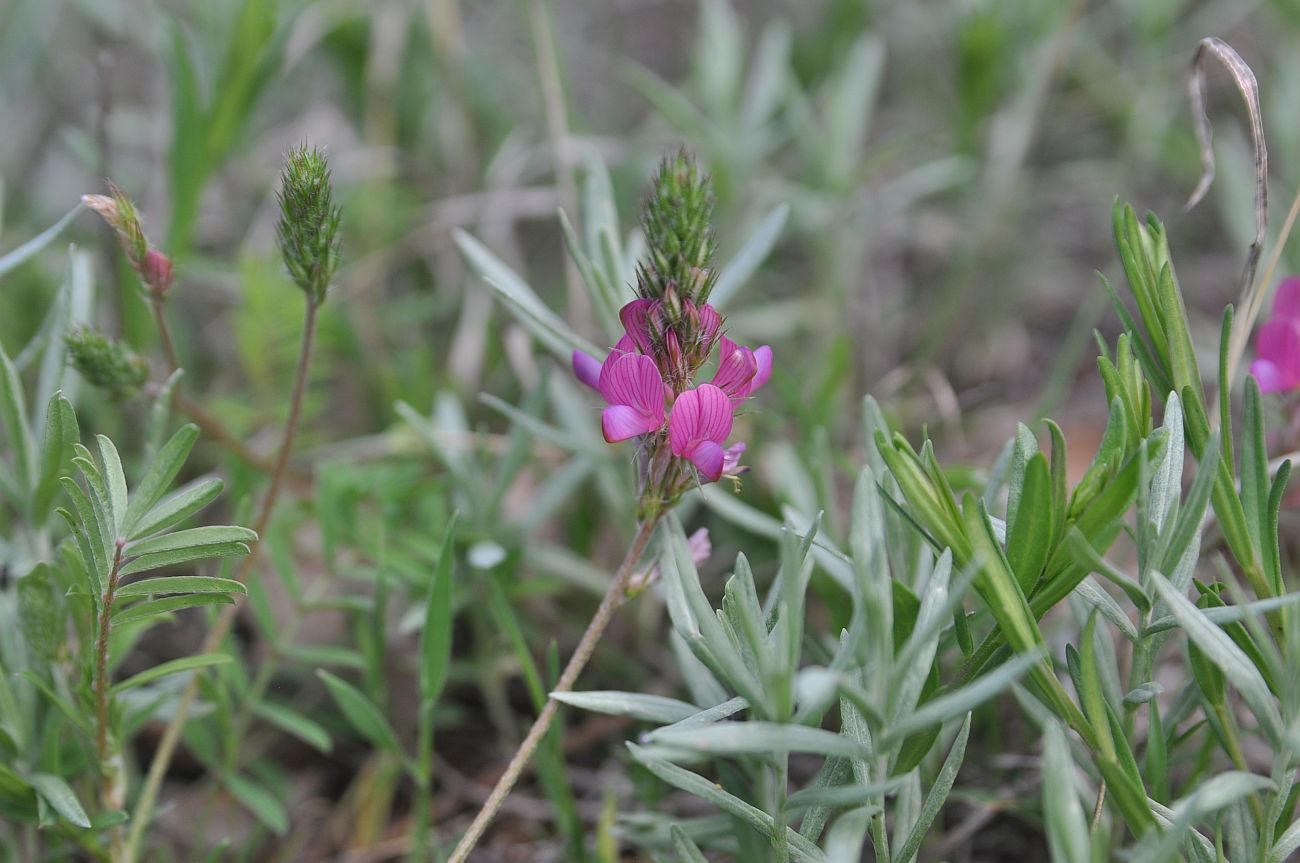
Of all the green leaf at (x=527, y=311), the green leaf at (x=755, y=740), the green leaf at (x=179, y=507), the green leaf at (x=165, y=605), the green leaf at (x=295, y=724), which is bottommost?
the green leaf at (x=295, y=724)

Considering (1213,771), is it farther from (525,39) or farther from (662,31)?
(662,31)

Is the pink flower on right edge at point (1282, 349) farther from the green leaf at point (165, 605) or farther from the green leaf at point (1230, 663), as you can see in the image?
the green leaf at point (165, 605)

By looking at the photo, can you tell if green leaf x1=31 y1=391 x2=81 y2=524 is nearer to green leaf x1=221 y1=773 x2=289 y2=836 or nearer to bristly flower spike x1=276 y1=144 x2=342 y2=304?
bristly flower spike x1=276 y1=144 x2=342 y2=304

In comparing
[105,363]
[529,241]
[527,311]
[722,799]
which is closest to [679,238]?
[527,311]

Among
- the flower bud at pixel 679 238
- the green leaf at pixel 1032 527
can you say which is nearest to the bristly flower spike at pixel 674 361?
the flower bud at pixel 679 238

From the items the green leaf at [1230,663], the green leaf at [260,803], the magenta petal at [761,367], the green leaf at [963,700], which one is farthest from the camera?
the green leaf at [260,803]

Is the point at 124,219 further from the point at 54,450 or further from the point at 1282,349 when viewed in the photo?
the point at 1282,349
